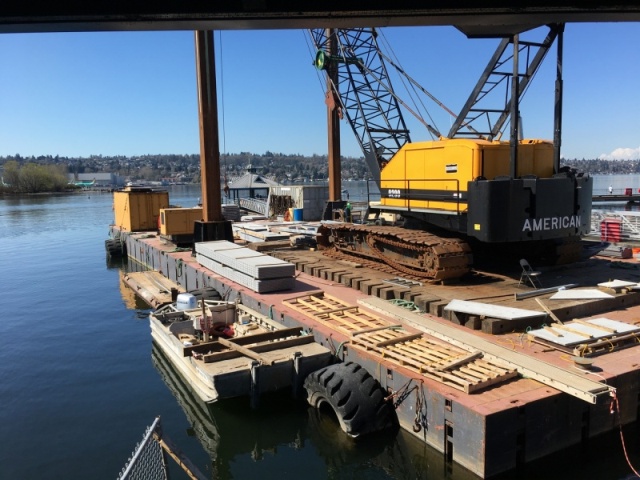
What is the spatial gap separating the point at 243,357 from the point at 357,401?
2.69 meters

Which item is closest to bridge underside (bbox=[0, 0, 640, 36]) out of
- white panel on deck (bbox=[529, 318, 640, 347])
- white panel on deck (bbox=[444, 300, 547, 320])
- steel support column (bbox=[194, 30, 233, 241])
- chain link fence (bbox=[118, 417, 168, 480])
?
chain link fence (bbox=[118, 417, 168, 480])

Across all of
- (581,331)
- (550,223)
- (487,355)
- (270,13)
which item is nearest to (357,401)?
(487,355)

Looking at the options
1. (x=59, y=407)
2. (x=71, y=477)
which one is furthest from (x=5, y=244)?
(x=71, y=477)

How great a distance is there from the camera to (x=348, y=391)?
855cm

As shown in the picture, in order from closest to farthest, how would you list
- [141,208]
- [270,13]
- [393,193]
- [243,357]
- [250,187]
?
[270,13]
[243,357]
[393,193]
[141,208]
[250,187]

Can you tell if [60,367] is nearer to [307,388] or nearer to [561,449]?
[307,388]

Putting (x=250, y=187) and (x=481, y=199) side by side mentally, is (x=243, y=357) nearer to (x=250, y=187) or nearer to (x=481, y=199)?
(x=481, y=199)

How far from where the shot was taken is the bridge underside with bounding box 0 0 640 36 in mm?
4242

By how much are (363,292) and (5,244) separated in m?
36.9

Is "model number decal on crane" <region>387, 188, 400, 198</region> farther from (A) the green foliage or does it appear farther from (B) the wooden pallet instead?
(A) the green foliage

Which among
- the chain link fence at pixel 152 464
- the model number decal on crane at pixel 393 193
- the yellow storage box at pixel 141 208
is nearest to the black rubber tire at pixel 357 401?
the chain link fence at pixel 152 464

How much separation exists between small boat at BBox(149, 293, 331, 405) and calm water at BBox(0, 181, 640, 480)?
0.65m

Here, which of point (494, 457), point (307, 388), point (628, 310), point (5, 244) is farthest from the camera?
point (5, 244)

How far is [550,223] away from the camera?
12258 millimetres
